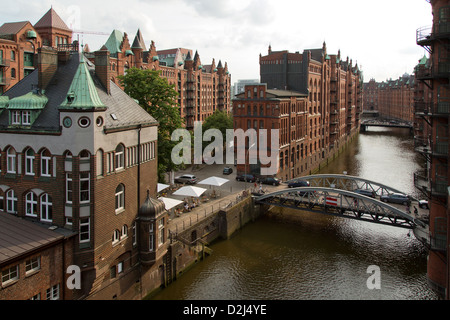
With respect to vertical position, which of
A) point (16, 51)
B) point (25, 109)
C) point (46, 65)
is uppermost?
point (16, 51)

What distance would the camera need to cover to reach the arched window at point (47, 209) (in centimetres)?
2533

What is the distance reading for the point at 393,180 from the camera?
2751 inches

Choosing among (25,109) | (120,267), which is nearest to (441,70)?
(120,267)

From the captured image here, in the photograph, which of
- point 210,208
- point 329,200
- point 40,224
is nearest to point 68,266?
point 40,224

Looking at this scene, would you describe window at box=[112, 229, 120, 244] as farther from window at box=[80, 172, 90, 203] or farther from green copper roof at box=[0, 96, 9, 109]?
green copper roof at box=[0, 96, 9, 109]

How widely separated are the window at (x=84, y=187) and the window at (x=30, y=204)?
342cm

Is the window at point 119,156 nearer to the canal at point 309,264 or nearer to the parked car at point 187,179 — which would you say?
the canal at point 309,264

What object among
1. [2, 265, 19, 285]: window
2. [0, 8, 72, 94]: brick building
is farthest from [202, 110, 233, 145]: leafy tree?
[2, 265, 19, 285]: window

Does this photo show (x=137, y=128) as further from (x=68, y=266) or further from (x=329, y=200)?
(x=329, y=200)

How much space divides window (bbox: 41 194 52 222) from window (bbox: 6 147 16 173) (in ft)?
9.04

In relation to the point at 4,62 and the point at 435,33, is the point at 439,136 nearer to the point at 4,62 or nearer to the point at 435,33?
the point at 435,33

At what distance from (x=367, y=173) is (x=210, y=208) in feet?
135

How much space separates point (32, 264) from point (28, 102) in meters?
9.58

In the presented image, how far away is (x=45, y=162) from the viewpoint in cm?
2531
